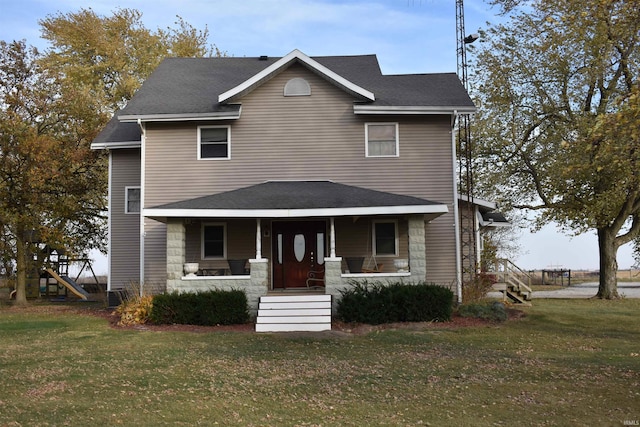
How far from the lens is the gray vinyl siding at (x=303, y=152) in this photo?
1884 centimetres

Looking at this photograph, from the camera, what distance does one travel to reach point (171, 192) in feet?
62.2

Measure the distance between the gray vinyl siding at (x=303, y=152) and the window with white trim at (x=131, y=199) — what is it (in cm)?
197

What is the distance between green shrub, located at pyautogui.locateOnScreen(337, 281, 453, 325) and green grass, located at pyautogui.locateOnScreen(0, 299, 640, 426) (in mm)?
1066

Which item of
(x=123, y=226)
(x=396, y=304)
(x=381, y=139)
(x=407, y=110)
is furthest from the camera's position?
(x=123, y=226)

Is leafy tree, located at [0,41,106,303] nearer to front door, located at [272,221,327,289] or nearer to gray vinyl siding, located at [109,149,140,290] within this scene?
gray vinyl siding, located at [109,149,140,290]

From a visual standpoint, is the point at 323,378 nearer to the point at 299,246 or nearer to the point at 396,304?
the point at 396,304

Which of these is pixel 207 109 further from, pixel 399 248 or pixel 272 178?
pixel 399 248

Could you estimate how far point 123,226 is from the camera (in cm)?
2070

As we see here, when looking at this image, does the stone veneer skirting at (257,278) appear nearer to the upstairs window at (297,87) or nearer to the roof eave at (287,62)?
the roof eave at (287,62)

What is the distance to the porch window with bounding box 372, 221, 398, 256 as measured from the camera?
746 inches

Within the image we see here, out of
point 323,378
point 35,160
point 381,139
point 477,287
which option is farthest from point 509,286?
point 35,160

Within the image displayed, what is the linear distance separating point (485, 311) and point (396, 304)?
2582mm

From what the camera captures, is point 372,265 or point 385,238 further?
point 385,238

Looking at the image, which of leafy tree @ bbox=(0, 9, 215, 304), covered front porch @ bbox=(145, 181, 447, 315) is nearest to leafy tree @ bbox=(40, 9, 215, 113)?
leafy tree @ bbox=(0, 9, 215, 304)
